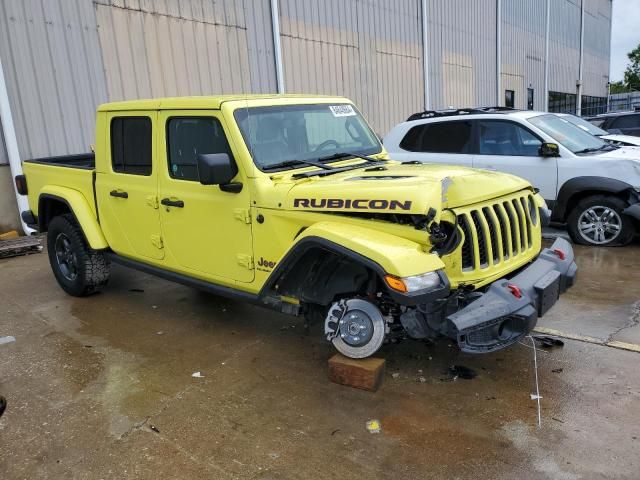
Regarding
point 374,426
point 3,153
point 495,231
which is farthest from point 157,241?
point 3,153

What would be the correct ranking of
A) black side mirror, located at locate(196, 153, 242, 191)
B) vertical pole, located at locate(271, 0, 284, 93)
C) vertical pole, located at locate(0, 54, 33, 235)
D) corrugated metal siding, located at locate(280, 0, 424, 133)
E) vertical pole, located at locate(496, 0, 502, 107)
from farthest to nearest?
vertical pole, located at locate(496, 0, 502, 107) → corrugated metal siding, located at locate(280, 0, 424, 133) → vertical pole, located at locate(271, 0, 284, 93) → vertical pole, located at locate(0, 54, 33, 235) → black side mirror, located at locate(196, 153, 242, 191)

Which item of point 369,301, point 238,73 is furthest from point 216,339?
point 238,73

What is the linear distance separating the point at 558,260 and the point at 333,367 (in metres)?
1.76

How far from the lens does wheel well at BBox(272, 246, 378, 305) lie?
353 centimetres

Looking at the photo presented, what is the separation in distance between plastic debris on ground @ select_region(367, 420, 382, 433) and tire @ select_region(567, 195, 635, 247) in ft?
16.0

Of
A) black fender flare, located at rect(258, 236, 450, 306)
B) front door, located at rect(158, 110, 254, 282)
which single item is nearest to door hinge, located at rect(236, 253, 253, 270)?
A: front door, located at rect(158, 110, 254, 282)

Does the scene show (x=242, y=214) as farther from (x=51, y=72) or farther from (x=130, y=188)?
(x=51, y=72)

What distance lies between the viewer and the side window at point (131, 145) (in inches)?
184

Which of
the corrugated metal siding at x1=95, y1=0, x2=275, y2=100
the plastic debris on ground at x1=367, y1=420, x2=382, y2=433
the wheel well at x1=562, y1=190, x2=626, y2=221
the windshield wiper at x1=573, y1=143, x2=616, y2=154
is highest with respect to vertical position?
the corrugated metal siding at x1=95, y1=0, x2=275, y2=100

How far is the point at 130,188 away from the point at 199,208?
0.98 m

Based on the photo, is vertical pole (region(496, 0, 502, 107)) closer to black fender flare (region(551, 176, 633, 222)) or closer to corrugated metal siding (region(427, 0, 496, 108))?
corrugated metal siding (region(427, 0, 496, 108))

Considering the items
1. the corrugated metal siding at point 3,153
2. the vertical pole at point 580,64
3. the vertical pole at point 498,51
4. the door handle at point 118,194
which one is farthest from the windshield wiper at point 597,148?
the vertical pole at point 580,64

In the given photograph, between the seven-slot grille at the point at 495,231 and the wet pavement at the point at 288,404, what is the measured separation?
80cm

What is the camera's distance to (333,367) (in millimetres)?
3674
